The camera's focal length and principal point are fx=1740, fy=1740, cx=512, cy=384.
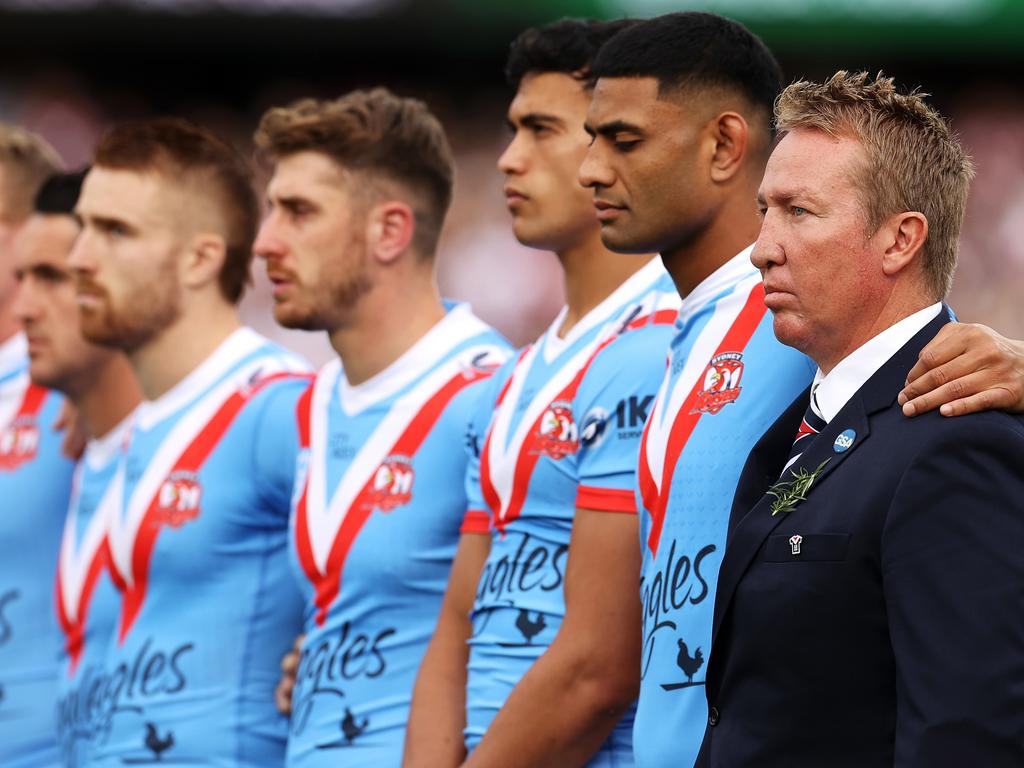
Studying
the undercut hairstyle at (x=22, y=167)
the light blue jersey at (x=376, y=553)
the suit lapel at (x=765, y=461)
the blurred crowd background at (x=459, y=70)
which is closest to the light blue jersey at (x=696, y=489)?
the suit lapel at (x=765, y=461)

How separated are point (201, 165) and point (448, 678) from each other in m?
2.49

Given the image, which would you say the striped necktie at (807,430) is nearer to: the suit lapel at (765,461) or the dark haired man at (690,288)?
the suit lapel at (765,461)

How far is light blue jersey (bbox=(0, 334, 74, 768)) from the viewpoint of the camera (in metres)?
6.45

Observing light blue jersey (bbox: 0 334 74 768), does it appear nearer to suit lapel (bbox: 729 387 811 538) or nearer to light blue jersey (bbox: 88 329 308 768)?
light blue jersey (bbox: 88 329 308 768)

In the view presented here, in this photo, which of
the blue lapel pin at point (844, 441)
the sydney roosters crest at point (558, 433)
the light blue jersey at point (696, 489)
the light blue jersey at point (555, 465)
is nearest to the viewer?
the blue lapel pin at point (844, 441)

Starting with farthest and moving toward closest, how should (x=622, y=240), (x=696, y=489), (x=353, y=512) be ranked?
1. (x=353, y=512)
2. (x=622, y=240)
3. (x=696, y=489)

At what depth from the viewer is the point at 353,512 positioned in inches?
191

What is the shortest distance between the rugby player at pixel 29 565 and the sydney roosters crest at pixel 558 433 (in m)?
3.05

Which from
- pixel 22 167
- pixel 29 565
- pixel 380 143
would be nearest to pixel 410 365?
pixel 380 143

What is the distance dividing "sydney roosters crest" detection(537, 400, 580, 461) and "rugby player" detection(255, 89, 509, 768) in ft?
2.09

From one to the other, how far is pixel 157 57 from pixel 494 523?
9394mm

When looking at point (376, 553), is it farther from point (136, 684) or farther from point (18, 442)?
point (18, 442)

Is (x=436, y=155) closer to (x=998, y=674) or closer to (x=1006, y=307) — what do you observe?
(x=998, y=674)

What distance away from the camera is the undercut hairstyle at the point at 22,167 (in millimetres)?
7551
